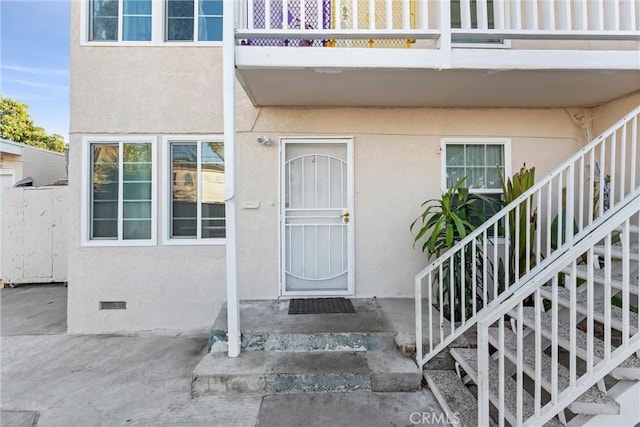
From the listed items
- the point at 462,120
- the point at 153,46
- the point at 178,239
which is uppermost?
the point at 153,46

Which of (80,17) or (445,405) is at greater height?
(80,17)

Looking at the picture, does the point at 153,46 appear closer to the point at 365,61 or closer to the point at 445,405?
the point at 365,61

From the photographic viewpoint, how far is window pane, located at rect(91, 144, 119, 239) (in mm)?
4359

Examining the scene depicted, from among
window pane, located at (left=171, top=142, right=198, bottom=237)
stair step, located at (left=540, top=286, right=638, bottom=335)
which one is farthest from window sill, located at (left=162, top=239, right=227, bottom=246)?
stair step, located at (left=540, top=286, right=638, bottom=335)

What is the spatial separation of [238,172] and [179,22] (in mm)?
2240

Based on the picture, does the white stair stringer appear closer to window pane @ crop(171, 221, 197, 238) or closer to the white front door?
the white front door

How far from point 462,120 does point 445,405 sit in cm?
348

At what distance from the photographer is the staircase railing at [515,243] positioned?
2816 millimetres

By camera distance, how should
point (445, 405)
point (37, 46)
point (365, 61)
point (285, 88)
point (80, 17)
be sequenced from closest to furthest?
point (445, 405)
point (365, 61)
point (285, 88)
point (80, 17)
point (37, 46)

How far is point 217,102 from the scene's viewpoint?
4.34 metres

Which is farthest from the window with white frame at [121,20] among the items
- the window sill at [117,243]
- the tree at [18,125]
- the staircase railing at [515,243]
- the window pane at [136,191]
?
the tree at [18,125]

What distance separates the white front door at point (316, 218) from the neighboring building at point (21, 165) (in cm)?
614

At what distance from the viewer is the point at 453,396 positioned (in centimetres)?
260

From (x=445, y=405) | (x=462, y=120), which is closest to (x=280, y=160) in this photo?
(x=462, y=120)
